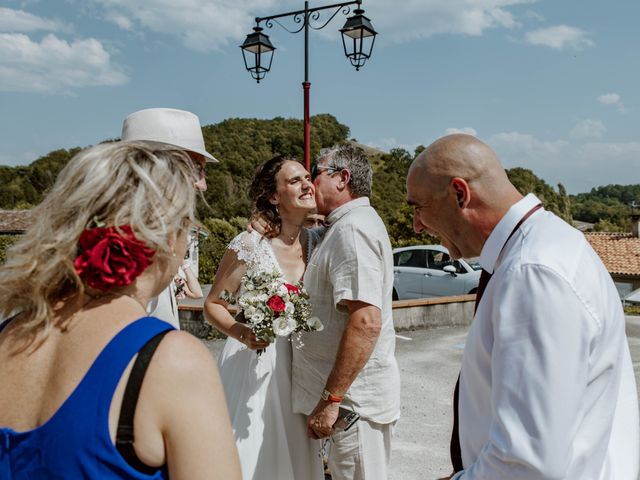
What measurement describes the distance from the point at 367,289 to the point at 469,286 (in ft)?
39.4

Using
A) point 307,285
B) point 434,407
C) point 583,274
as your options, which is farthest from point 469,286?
point 583,274

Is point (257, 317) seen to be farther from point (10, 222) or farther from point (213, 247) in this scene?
point (10, 222)

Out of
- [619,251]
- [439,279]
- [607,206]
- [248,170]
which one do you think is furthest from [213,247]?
[607,206]

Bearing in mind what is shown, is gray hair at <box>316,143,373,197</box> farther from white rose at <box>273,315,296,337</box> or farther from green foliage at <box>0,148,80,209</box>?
green foliage at <box>0,148,80,209</box>

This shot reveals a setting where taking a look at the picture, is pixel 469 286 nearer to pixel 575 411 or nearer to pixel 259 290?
pixel 259 290

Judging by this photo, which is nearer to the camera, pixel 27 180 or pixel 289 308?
pixel 289 308

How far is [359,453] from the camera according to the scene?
10.1 ft

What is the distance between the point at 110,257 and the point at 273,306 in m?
1.83

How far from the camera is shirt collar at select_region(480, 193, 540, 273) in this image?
5.85ft

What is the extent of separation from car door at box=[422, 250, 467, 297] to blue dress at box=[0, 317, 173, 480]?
13.9 m

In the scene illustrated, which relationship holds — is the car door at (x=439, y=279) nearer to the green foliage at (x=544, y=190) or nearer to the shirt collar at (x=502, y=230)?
the shirt collar at (x=502, y=230)

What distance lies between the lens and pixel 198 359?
51.4 inches

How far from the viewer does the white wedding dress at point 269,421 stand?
3377 millimetres

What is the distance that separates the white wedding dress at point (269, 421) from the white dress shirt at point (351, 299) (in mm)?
111
